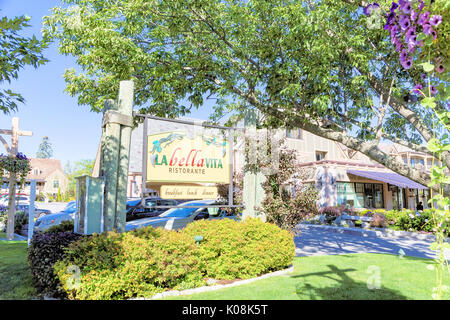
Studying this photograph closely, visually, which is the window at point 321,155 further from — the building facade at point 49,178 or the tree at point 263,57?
the building facade at point 49,178

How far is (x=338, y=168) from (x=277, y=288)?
2073 centimetres

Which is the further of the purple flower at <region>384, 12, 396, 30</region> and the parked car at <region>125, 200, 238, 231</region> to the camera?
the parked car at <region>125, 200, 238, 231</region>

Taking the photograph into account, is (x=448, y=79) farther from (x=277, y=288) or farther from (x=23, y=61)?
(x=23, y=61)

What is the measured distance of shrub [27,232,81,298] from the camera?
5.01m

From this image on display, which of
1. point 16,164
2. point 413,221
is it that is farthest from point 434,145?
point 413,221

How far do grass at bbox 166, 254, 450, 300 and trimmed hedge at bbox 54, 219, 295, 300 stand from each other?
443 millimetres

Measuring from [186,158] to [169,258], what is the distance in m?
2.33

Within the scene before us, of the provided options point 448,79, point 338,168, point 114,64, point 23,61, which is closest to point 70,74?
point 114,64

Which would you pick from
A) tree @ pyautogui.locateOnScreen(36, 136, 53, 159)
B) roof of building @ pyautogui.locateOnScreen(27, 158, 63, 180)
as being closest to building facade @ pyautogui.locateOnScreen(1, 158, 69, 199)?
roof of building @ pyautogui.locateOnScreen(27, 158, 63, 180)

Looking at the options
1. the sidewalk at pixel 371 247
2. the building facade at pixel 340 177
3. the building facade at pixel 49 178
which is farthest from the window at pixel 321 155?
the building facade at pixel 49 178

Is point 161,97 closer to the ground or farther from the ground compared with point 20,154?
farther from the ground

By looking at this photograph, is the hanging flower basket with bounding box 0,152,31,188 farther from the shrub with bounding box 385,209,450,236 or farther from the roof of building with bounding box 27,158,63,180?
the roof of building with bounding box 27,158,63,180

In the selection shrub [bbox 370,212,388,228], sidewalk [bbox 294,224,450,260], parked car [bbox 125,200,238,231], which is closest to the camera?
sidewalk [bbox 294,224,450,260]

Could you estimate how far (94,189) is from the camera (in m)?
5.61
